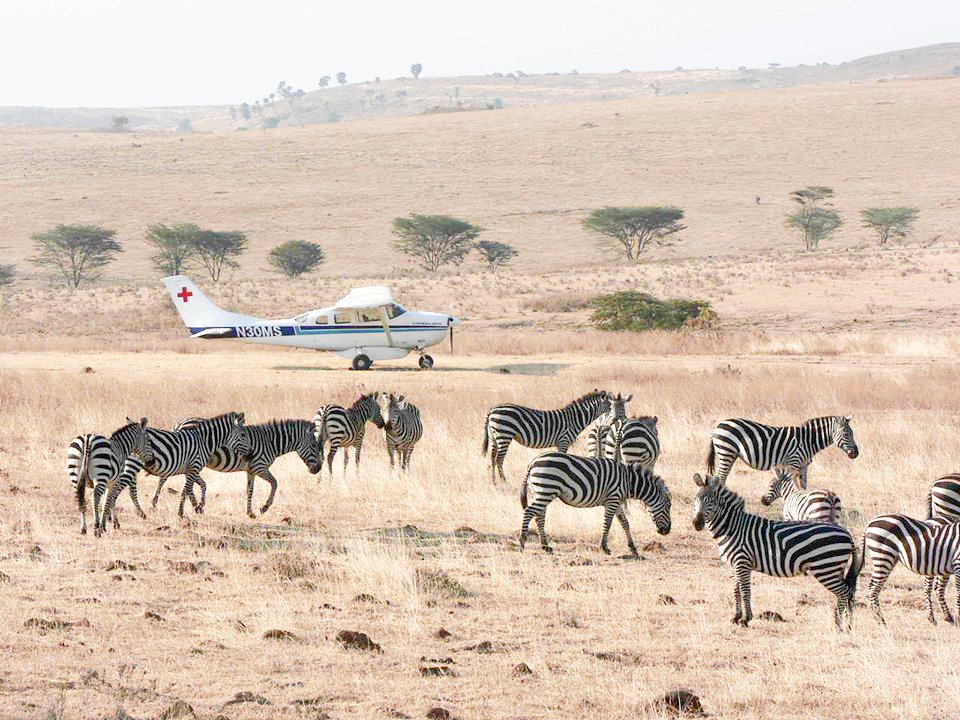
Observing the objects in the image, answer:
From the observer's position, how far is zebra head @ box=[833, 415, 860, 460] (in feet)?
51.8

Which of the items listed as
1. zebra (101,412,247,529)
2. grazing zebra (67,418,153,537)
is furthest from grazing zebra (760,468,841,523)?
grazing zebra (67,418,153,537)

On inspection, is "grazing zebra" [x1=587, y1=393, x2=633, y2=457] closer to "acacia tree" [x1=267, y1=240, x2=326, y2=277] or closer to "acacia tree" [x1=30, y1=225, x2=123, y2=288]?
"acacia tree" [x1=267, y1=240, x2=326, y2=277]

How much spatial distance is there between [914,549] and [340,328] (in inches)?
950

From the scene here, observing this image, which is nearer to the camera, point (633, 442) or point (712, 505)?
point (712, 505)

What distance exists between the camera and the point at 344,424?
17.7m

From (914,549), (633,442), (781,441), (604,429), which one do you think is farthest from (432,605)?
(781,441)

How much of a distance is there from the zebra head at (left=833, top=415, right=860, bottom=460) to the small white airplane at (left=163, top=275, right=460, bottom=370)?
1801cm

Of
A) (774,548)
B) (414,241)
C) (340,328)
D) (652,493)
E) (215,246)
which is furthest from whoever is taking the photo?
(414,241)

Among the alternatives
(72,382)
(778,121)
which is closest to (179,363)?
(72,382)

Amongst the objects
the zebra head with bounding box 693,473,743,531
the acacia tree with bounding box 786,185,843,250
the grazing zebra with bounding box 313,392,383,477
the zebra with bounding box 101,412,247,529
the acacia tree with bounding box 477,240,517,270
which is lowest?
the acacia tree with bounding box 477,240,517,270

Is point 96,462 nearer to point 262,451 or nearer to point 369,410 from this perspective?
point 262,451

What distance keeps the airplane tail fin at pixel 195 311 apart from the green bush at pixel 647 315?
43.7ft

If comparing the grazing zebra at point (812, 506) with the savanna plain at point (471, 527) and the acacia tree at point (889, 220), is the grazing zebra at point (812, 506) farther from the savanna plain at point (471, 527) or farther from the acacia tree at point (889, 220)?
the acacia tree at point (889, 220)

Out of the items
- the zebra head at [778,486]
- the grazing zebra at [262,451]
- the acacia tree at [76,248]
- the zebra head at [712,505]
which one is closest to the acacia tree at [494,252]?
the acacia tree at [76,248]
